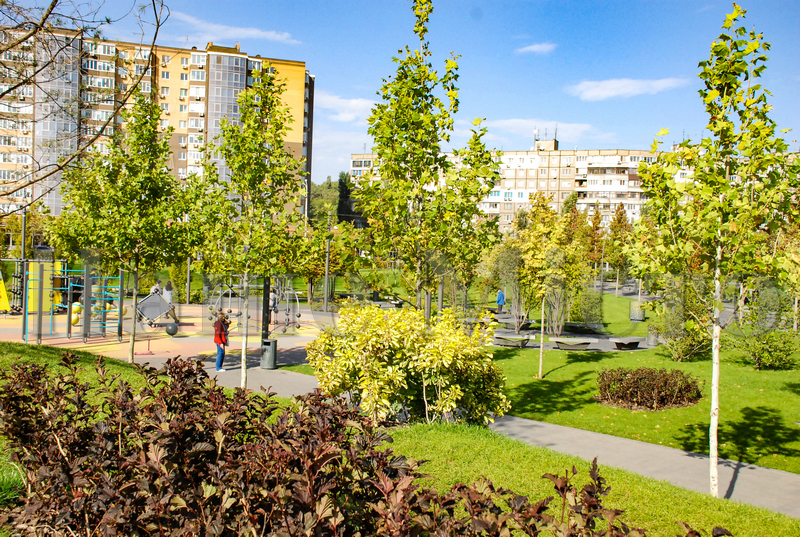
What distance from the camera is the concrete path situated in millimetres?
6270

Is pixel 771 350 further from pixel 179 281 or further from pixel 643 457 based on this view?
pixel 179 281

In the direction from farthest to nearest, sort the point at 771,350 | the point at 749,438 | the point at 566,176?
1. the point at 566,176
2. the point at 771,350
3. the point at 749,438

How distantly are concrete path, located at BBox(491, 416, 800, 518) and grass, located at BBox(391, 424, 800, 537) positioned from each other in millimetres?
850

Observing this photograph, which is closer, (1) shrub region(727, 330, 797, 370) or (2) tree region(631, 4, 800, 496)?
(2) tree region(631, 4, 800, 496)

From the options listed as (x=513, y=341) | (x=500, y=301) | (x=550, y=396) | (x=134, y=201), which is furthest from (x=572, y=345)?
(x=134, y=201)

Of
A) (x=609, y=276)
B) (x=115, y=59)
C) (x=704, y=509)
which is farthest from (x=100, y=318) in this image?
(x=609, y=276)

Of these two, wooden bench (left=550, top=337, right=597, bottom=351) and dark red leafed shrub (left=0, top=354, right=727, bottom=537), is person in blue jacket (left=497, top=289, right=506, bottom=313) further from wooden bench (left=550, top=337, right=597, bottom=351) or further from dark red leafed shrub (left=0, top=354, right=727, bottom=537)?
dark red leafed shrub (left=0, top=354, right=727, bottom=537)

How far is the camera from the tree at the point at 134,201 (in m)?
12.0

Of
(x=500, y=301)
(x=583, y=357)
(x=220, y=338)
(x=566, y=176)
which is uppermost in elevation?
(x=566, y=176)

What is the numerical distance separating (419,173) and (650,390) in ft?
21.7

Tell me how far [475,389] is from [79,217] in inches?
405

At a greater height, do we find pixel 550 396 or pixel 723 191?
pixel 723 191

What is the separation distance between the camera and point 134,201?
12.3m

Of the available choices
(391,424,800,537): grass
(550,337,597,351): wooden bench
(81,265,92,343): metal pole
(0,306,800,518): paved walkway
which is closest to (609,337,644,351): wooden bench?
(550,337,597,351): wooden bench
